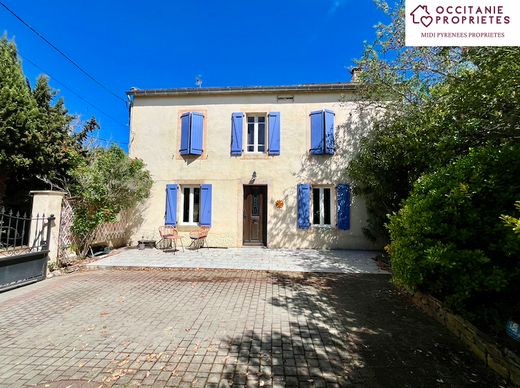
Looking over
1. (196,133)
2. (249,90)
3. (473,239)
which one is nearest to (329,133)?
(249,90)

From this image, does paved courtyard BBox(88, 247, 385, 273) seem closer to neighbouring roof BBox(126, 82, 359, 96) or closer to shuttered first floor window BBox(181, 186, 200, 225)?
shuttered first floor window BBox(181, 186, 200, 225)

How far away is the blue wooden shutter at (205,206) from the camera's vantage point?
10.1 m

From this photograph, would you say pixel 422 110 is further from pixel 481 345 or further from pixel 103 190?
pixel 103 190

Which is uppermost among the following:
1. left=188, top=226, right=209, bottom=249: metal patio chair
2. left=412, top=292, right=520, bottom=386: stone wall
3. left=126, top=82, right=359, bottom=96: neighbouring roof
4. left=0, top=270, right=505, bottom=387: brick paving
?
left=126, top=82, right=359, bottom=96: neighbouring roof

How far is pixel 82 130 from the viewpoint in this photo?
448 inches

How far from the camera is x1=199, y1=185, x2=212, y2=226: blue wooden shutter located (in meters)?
10.1

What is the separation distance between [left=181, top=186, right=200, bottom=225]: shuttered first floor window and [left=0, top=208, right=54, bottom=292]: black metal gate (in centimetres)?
467

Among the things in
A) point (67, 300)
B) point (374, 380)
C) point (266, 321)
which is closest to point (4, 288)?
point (67, 300)

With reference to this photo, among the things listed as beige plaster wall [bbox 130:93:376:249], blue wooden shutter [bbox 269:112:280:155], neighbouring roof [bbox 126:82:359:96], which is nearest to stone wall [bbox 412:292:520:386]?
beige plaster wall [bbox 130:93:376:249]

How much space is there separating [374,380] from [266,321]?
1.65m

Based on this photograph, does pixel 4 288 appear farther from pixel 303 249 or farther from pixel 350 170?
pixel 350 170

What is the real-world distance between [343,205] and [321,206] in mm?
801

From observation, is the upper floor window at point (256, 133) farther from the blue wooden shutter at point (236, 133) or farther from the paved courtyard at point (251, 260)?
the paved courtyard at point (251, 260)

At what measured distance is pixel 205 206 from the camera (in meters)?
10.1
